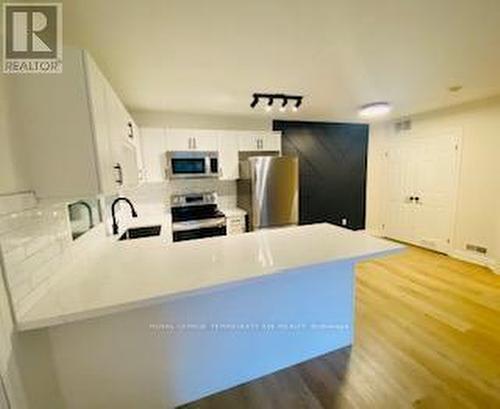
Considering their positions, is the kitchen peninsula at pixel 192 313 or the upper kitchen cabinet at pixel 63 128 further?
the kitchen peninsula at pixel 192 313

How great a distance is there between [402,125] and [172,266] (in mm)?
5148

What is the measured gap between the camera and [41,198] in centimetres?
132

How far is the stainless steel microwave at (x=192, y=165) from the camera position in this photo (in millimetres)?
3803

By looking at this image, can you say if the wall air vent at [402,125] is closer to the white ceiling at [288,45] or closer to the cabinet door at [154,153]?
the white ceiling at [288,45]

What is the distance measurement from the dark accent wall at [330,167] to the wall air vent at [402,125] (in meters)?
0.57

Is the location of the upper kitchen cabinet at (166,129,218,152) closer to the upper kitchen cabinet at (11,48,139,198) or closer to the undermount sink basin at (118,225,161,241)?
the undermount sink basin at (118,225,161,241)

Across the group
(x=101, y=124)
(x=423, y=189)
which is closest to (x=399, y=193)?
(x=423, y=189)

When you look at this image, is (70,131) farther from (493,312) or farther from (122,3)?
(493,312)

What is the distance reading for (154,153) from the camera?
150 inches

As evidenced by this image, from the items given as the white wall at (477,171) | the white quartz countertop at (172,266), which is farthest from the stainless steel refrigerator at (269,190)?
the white wall at (477,171)

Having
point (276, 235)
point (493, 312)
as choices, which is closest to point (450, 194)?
point (493, 312)

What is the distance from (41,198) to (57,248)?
1.18ft

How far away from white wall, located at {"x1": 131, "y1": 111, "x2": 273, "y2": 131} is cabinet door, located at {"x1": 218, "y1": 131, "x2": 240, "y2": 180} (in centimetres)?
39

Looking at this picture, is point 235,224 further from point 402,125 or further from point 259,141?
point 402,125
